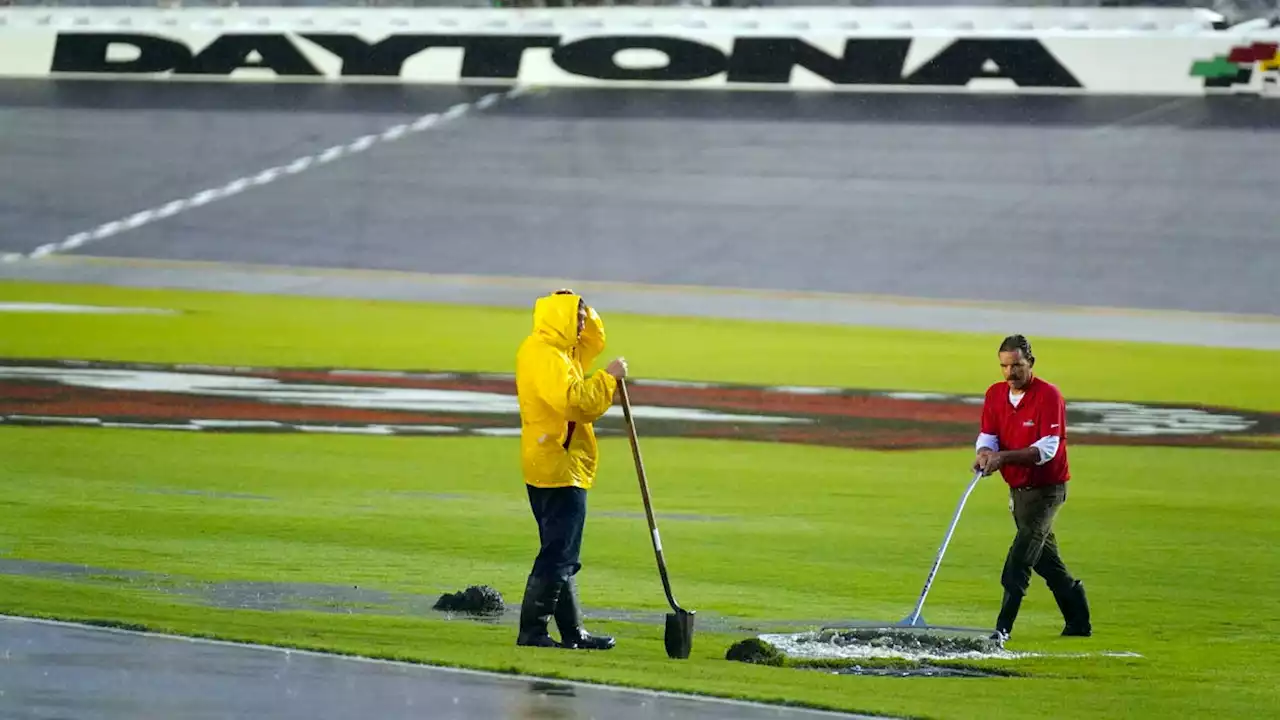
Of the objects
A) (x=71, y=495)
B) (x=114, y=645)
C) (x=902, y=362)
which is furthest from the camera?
(x=902, y=362)

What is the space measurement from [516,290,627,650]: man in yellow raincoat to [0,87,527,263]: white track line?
3027 centimetres

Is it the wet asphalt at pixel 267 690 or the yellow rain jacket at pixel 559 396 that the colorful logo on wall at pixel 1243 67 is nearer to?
the yellow rain jacket at pixel 559 396

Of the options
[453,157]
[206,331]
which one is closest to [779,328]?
[206,331]

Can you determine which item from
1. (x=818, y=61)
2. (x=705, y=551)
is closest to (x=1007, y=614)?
(x=705, y=551)

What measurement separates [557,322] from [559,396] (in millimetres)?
328

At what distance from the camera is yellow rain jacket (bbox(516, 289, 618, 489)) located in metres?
9.14

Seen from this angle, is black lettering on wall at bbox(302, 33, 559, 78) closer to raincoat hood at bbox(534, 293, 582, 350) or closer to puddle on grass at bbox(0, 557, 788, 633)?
puddle on grass at bbox(0, 557, 788, 633)

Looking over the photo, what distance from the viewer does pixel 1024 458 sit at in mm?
9914

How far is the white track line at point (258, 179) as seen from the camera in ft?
128

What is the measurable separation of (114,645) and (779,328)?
20478mm

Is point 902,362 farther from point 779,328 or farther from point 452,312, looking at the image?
point 452,312

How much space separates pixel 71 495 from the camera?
48.0ft

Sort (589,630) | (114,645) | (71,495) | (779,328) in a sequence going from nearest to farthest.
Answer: (114,645) → (589,630) → (71,495) → (779,328)

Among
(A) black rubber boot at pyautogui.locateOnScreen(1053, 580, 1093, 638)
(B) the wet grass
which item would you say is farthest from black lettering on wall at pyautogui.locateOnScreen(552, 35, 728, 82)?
(A) black rubber boot at pyautogui.locateOnScreen(1053, 580, 1093, 638)
